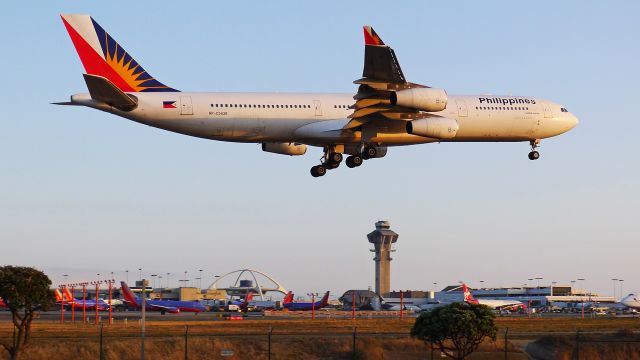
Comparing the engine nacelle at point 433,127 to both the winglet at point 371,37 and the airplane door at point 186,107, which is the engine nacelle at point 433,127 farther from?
the airplane door at point 186,107

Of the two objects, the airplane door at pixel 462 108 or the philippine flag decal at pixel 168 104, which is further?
the airplane door at pixel 462 108

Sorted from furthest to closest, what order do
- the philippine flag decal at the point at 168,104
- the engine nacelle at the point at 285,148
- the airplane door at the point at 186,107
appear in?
the engine nacelle at the point at 285,148, the airplane door at the point at 186,107, the philippine flag decal at the point at 168,104

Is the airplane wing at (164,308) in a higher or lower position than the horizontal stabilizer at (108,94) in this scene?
lower

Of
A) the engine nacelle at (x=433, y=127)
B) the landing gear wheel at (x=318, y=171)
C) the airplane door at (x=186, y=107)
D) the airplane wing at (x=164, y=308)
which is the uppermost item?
the airplane door at (x=186, y=107)

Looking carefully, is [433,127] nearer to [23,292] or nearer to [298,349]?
[298,349]

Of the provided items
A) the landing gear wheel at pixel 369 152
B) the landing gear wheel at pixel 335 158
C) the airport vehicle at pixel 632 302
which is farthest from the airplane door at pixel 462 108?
the airport vehicle at pixel 632 302

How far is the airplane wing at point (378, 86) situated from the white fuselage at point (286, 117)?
0.86 meters

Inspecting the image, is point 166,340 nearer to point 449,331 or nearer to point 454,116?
point 449,331

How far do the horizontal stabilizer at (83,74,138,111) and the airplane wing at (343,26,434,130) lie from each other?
1197 centimetres

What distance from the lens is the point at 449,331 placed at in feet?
115

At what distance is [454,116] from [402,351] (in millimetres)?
20545

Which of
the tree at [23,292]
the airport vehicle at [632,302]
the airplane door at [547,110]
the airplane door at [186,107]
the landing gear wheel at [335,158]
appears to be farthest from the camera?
the airport vehicle at [632,302]

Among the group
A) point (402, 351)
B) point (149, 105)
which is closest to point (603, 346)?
point (402, 351)

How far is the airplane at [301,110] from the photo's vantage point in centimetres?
5119
